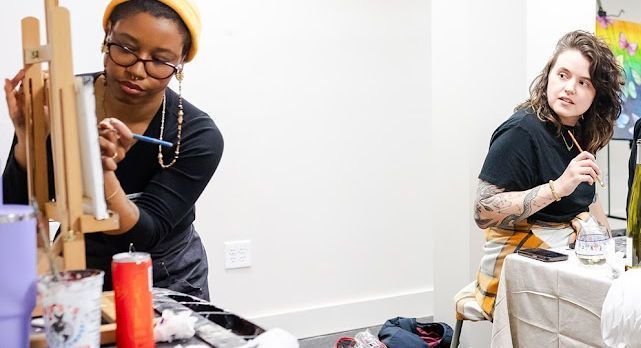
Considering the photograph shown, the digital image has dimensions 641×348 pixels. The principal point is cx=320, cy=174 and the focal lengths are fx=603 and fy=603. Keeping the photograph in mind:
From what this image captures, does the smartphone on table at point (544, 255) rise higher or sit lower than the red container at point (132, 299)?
lower

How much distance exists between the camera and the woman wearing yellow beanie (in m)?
1.15

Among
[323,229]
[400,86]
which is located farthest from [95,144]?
[400,86]

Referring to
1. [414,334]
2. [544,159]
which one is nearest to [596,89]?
[544,159]

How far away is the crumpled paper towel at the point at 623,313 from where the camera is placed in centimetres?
123

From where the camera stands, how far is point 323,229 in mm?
2822

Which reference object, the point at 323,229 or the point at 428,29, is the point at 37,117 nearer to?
the point at 323,229

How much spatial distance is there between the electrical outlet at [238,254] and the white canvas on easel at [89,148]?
180cm

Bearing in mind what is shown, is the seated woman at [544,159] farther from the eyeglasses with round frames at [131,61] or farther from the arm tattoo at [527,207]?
the eyeglasses with round frames at [131,61]

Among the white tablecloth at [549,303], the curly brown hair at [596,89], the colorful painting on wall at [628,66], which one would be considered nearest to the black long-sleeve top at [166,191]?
the white tablecloth at [549,303]

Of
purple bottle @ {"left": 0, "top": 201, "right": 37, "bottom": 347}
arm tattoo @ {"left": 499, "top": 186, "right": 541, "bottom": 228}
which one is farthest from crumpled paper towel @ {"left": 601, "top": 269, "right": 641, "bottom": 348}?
purple bottle @ {"left": 0, "top": 201, "right": 37, "bottom": 347}

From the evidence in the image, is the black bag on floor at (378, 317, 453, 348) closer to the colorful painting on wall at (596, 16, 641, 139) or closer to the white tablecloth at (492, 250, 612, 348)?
the white tablecloth at (492, 250, 612, 348)

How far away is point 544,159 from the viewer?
187 centimetres

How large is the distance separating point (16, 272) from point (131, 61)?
1.77 ft

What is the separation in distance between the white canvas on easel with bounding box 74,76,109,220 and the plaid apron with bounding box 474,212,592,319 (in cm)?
139
